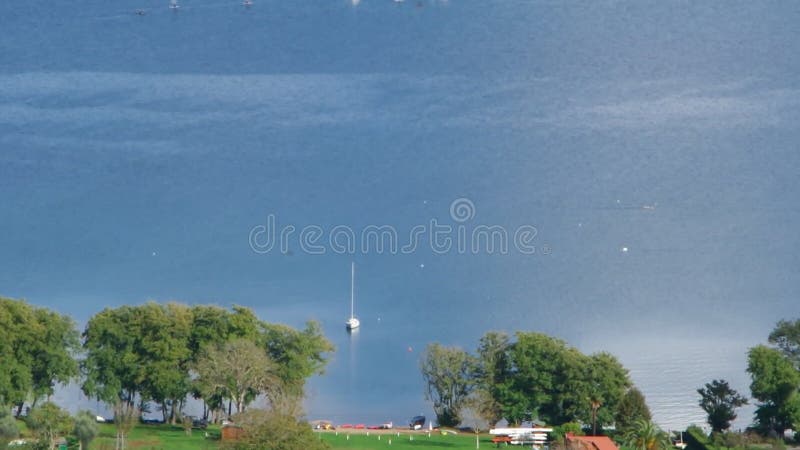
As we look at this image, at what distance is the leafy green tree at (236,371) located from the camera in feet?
165

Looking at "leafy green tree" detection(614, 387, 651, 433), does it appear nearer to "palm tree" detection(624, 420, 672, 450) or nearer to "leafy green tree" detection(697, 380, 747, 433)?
"leafy green tree" detection(697, 380, 747, 433)

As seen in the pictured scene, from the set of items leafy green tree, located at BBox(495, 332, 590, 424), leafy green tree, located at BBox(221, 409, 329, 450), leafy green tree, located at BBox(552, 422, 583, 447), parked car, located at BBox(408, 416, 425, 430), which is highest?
leafy green tree, located at BBox(495, 332, 590, 424)

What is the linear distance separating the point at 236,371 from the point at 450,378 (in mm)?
7744

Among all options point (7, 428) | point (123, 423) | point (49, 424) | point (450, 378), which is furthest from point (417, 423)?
point (7, 428)

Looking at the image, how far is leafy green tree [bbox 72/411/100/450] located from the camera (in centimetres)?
4528

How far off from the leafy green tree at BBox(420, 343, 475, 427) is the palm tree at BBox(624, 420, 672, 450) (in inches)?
349

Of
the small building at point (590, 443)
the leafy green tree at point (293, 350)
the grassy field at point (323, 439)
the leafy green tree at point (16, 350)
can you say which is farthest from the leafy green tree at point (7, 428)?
the small building at point (590, 443)

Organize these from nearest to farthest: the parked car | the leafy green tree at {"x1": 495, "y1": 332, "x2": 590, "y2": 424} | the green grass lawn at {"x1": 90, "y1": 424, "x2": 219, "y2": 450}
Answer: the green grass lawn at {"x1": 90, "y1": 424, "x2": 219, "y2": 450}, the leafy green tree at {"x1": 495, "y1": 332, "x2": 590, "y2": 424}, the parked car

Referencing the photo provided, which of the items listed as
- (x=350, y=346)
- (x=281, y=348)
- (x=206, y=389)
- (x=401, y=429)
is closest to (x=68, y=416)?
(x=206, y=389)

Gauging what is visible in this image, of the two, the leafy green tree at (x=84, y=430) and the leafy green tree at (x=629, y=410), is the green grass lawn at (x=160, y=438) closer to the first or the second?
the leafy green tree at (x=84, y=430)

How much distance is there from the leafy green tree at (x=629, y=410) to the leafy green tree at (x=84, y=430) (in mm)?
16658

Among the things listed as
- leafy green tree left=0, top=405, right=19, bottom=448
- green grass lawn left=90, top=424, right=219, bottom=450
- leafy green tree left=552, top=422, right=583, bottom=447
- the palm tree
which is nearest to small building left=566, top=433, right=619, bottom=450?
leafy green tree left=552, top=422, right=583, bottom=447

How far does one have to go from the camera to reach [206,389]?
50.3m

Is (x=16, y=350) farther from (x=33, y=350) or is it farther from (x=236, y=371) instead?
(x=236, y=371)
